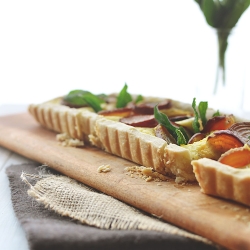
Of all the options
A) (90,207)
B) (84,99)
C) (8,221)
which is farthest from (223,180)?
(84,99)

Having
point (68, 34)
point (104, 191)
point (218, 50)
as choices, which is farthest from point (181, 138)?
point (68, 34)

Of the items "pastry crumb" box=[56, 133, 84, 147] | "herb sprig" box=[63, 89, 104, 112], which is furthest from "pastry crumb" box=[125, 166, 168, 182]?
"herb sprig" box=[63, 89, 104, 112]

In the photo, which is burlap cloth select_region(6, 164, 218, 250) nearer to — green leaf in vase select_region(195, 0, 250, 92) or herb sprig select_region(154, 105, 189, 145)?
herb sprig select_region(154, 105, 189, 145)

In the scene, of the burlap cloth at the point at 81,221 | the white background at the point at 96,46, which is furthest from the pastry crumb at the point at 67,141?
the white background at the point at 96,46

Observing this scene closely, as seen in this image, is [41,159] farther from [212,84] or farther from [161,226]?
[212,84]

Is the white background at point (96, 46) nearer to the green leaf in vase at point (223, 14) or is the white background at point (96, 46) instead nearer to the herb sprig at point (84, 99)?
the green leaf in vase at point (223, 14)

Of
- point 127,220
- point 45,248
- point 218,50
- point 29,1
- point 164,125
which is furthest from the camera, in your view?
point 29,1
